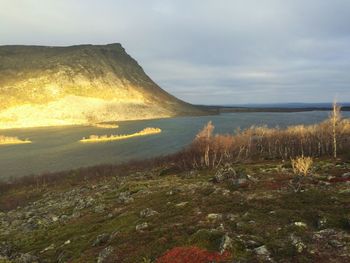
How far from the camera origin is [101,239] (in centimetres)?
3594

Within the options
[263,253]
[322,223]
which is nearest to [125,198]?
[322,223]

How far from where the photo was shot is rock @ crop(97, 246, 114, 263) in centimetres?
3030

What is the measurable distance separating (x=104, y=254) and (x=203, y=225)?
27.8ft

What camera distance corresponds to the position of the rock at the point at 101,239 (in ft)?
116

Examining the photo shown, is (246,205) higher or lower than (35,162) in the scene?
higher

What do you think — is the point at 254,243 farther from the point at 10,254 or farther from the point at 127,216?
the point at 10,254

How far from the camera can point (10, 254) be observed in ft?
130

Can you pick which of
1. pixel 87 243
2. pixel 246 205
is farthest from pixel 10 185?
pixel 246 205

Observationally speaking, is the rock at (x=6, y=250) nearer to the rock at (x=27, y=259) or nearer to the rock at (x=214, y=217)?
the rock at (x=27, y=259)

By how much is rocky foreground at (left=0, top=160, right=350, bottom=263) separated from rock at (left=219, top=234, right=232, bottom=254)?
0.07 metres

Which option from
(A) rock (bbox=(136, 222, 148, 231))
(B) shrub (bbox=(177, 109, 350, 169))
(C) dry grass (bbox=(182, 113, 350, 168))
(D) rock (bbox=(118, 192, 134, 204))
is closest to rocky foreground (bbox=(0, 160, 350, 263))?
(A) rock (bbox=(136, 222, 148, 231))

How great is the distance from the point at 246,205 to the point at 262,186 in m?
8.72

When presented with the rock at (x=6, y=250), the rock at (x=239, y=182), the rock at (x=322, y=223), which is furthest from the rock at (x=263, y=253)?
the rock at (x=6, y=250)

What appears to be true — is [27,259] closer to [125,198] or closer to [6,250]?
[6,250]
